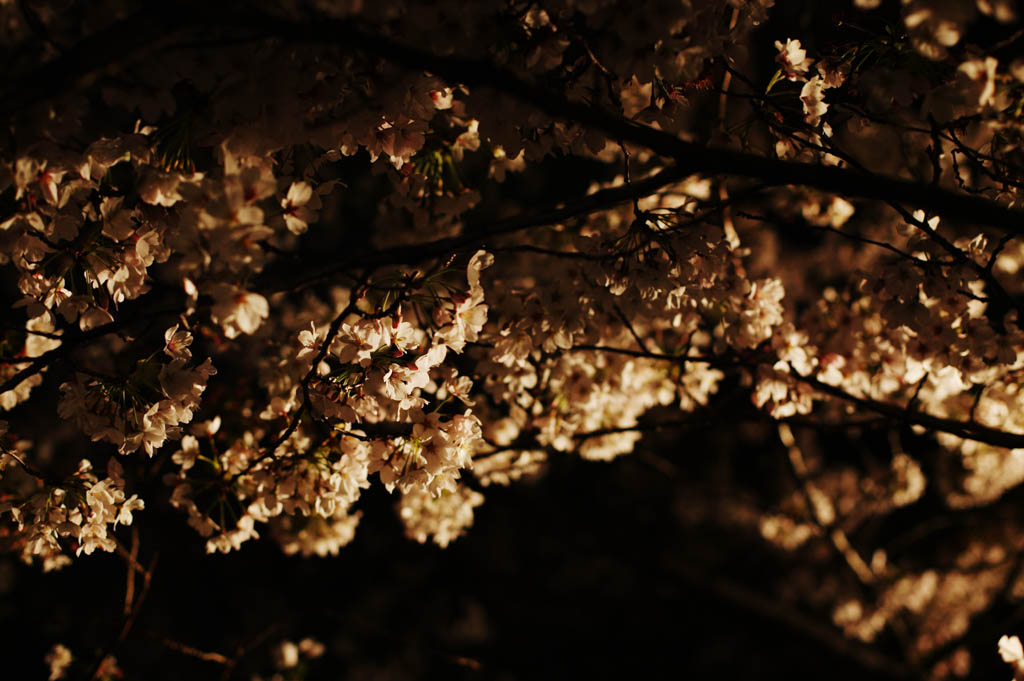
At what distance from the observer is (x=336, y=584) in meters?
6.46

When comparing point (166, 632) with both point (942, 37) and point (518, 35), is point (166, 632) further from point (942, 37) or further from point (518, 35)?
point (942, 37)

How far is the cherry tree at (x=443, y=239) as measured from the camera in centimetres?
133

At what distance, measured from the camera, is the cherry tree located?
133cm

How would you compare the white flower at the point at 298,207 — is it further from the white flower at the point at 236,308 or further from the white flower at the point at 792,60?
the white flower at the point at 792,60

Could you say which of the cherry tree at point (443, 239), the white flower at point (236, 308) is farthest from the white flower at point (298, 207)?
the white flower at point (236, 308)

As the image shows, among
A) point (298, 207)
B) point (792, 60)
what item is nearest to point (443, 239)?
point (298, 207)

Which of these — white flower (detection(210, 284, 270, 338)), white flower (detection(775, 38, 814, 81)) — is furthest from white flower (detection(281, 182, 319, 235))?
white flower (detection(775, 38, 814, 81))

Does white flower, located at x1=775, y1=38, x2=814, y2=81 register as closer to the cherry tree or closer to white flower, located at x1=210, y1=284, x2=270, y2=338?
the cherry tree

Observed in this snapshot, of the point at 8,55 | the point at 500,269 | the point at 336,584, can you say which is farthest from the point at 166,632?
the point at 8,55

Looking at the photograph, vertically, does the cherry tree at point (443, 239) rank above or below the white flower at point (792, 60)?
below

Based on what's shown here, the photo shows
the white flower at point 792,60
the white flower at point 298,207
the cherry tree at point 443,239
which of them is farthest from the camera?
the white flower at point 792,60

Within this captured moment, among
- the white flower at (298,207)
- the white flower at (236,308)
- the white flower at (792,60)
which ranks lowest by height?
the white flower at (236,308)

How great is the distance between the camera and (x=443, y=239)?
1.81 m

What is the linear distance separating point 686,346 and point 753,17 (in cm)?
121
